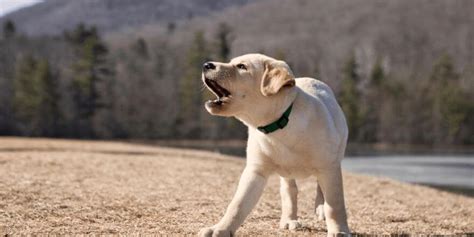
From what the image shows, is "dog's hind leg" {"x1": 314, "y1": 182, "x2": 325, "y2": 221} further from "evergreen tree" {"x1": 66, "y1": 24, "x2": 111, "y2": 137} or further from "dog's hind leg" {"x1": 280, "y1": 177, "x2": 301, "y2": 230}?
"evergreen tree" {"x1": 66, "y1": 24, "x2": 111, "y2": 137}

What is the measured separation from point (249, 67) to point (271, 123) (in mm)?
444

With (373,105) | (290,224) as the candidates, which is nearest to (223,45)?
(373,105)

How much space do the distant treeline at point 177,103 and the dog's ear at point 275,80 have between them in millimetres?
45323

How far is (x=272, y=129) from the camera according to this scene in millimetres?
4801

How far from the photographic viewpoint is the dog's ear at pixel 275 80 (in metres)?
4.65

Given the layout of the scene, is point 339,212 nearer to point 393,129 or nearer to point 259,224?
point 259,224

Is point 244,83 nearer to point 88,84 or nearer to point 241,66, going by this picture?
point 241,66

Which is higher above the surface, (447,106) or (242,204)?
(242,204)

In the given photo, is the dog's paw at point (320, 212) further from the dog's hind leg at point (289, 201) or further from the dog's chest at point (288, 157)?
the dog's chest at point (288, 157)

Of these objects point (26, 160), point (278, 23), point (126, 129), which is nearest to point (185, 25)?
point (278, 23)

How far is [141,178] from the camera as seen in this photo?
10336 millimetres

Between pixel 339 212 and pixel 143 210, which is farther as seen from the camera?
pixel 143 210

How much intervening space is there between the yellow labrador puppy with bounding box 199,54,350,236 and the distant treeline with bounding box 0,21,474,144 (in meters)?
45.0

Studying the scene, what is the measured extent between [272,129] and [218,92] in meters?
0.48
